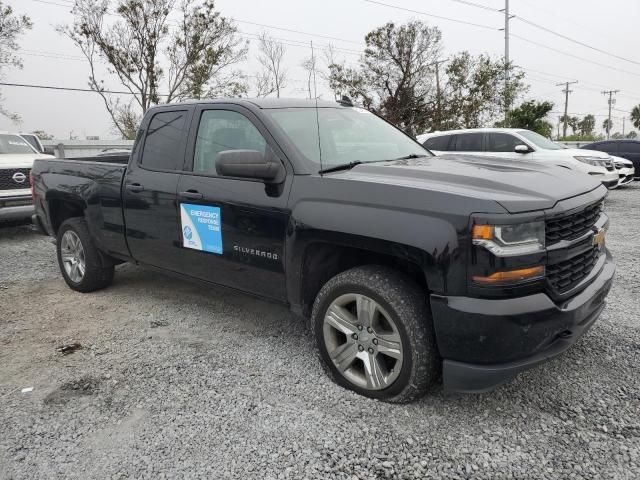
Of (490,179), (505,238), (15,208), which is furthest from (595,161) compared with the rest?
(15,208)

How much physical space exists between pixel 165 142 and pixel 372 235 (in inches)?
86.3

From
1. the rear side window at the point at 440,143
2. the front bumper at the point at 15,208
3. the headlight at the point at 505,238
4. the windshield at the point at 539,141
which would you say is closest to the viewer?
the headlight at the point at 505,238

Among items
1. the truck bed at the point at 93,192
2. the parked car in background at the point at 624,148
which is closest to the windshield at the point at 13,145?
the truck bed at the point at 93,192

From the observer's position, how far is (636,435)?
242 centimetres

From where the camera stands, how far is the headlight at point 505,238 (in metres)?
2.26

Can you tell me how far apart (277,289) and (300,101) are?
1.48 meters

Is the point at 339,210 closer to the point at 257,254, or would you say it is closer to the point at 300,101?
the point at 257,254

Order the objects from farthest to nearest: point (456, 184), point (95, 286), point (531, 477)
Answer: point (95, 286) → point (456, 184) → point (531, 477)

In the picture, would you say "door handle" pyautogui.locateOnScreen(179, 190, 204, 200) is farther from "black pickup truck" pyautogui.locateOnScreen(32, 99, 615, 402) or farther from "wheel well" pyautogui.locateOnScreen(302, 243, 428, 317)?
"wheel well" pyautogui.locateOnScreen(302, 243, 428, 317)

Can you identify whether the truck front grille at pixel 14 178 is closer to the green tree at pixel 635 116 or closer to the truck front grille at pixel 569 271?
the truck front grille at pixel 569 271

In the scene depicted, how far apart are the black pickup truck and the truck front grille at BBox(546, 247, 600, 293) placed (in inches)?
0.4

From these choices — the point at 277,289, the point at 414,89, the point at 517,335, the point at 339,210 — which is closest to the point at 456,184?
the point at 339,210

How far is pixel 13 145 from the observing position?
350 inches

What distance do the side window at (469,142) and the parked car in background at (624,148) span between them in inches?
258
